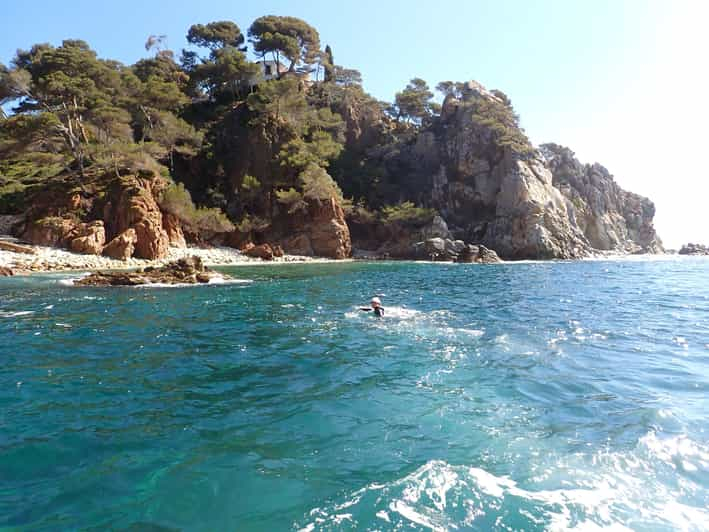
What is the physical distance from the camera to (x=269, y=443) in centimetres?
578

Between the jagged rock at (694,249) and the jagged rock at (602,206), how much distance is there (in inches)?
140

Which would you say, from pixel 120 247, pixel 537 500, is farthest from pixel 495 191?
pixel 537 500

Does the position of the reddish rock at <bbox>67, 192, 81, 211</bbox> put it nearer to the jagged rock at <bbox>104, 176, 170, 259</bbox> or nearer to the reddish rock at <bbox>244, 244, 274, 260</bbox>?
the jagged rock at <bbox>104, 176, 170, 259</bbox>

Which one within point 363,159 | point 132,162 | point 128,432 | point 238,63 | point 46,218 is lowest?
point 128,432

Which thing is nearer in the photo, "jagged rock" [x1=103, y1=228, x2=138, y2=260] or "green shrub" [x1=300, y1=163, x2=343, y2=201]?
"jagged rock" [x1=103, y1=228, x2=138, y2=260]

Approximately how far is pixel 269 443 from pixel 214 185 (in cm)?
5199

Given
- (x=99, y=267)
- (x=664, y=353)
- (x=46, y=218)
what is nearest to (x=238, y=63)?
(x=46, y=218)

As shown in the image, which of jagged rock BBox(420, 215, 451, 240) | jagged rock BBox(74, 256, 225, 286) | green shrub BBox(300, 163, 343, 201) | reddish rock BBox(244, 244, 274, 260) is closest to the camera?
jagged rock BBox(74, 256, 225, 286)

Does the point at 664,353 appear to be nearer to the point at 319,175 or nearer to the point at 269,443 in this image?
the point at 269,443

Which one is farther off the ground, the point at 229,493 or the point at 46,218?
the point at 46,218

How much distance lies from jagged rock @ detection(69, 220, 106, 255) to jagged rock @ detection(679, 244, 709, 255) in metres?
91.5

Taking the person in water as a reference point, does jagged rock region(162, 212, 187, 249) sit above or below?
above

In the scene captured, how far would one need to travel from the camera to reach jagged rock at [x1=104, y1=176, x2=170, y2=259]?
35.4 meters

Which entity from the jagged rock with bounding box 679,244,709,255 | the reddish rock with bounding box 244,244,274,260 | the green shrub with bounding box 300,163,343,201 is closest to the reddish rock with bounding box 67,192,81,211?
the reddish rock with bounding box 244,244,274,260
